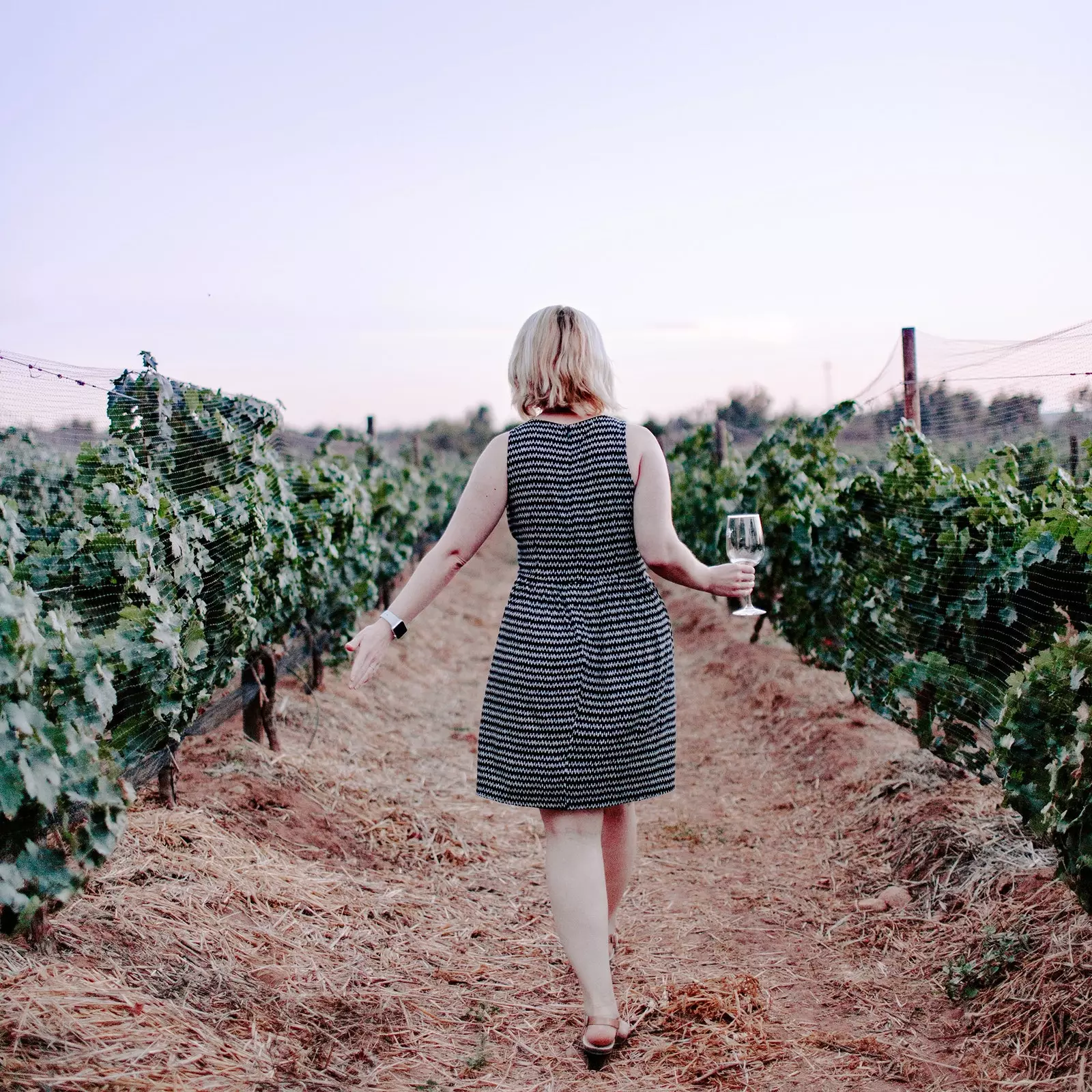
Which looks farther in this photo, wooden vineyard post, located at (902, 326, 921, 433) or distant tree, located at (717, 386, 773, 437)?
distant tree, located at (717, 386, 773, 437)

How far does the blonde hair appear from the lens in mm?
2650

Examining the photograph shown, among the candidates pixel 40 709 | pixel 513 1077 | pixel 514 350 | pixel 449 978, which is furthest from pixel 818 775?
pixel 40 709

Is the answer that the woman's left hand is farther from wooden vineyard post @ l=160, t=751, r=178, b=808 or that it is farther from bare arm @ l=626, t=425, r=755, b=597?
wooden vineyard post @ l=160, t=751, r=178, b=808

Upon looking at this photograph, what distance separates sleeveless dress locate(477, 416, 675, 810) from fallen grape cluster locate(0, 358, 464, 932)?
95cm

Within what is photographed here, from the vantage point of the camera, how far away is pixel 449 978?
3.21 metres

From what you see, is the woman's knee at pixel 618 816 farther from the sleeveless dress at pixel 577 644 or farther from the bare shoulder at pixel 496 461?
the bare shoulder at pixel 496 461

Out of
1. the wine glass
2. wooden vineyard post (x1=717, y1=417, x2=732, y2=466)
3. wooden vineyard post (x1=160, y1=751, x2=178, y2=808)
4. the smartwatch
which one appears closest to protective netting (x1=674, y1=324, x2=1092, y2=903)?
the wine glass

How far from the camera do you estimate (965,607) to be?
4.03 m

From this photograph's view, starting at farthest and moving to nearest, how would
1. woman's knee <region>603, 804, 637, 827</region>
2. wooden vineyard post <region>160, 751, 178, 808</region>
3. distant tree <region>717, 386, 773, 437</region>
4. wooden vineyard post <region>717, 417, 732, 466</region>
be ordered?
distant tree <region>717, 386, 773, 437</region> → wooden vineyard post <region>717, 417, 732, 466</region> → wooden vineyard post <region>160, 751, 178, 808</region> → woman's knee <region>603, 804, 637, 827</region>

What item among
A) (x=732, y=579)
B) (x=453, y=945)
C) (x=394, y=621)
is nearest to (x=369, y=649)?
(x=394, y=621)

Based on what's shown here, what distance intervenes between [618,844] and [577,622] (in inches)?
25.4

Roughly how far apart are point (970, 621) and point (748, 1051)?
81.0 inches

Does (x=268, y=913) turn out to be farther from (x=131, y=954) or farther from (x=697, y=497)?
(x=697, y=497)

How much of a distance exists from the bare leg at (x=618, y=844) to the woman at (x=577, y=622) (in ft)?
0.39
